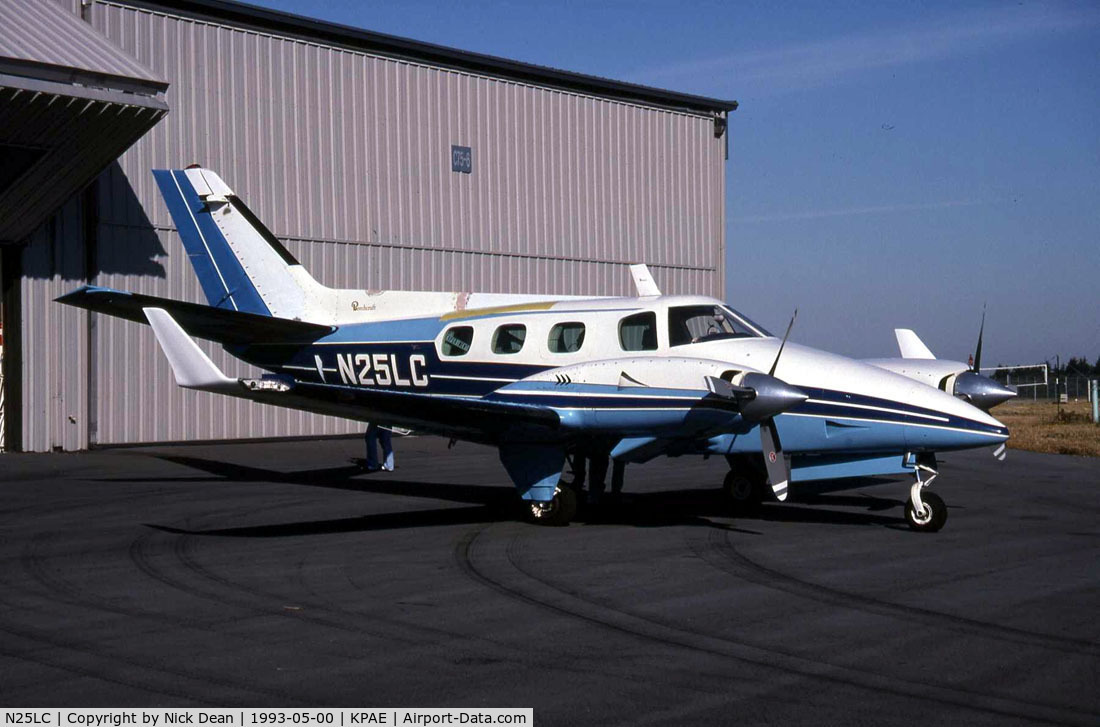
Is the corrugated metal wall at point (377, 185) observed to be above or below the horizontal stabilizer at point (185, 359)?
above

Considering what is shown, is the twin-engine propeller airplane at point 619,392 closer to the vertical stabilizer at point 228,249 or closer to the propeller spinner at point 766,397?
the propeller spinner at point 766,397

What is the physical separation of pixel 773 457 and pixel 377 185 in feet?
67.2

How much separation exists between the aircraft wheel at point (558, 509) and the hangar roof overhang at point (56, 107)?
1337 cm

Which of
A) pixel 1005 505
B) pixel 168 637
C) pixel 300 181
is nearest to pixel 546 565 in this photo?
pixel 168 637

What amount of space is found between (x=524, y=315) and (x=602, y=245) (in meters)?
20.7

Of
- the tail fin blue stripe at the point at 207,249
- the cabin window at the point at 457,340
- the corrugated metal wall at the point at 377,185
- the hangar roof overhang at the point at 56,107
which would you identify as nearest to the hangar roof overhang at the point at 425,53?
the corrugated metal wall at the point at 377,185

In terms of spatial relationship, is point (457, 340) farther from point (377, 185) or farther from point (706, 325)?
point (377, 185)

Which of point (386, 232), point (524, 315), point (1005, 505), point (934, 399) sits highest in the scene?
point (386, 232)

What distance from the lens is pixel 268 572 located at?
33.8 ft

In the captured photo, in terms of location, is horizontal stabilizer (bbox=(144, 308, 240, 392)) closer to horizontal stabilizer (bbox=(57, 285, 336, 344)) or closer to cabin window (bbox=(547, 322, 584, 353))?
horizontal stabilizer (bbox=(57, 285, 336, 344))

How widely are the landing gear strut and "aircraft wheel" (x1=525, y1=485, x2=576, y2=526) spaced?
4031mm

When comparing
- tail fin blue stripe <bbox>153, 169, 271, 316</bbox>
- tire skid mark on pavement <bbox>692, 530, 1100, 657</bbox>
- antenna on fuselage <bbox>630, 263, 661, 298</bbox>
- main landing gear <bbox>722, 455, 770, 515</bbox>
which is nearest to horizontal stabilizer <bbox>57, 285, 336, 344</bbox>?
tail fin blue stripe <bbox>153, 169, 271, 316</bbox>

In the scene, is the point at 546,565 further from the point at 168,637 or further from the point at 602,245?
the point at 602,245
